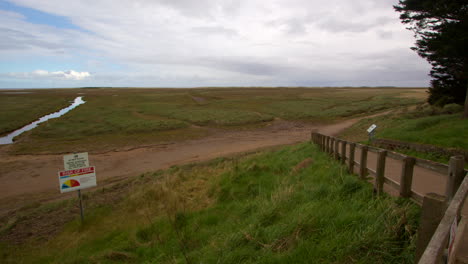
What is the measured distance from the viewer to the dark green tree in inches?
473

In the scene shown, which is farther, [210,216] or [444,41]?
[444,41]

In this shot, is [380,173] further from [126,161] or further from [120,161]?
[120,161]

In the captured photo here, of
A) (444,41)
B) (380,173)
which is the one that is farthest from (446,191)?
(444,41)

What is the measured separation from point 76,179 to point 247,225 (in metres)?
5.51

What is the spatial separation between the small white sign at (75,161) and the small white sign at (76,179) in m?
0.12

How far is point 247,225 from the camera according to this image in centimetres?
451

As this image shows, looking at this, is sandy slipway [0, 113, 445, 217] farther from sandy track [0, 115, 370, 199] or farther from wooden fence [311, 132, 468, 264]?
wooden fence [311, 132, 468, 264]

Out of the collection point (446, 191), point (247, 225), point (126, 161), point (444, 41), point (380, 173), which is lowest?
point (126, 161)

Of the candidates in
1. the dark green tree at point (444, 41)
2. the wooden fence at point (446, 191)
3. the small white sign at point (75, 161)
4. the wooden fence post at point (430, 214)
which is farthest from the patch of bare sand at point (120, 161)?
the wooden fence post at point (430, 214)

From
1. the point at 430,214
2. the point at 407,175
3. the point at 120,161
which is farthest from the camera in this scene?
the point at 120,161

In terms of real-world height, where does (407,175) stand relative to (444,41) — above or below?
below

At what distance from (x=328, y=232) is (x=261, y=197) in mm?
2588

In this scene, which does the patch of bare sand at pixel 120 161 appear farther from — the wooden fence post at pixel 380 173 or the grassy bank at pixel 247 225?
the wooden fence post at pixel 380 173

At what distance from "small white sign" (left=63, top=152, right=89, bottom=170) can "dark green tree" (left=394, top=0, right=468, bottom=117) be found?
15.6 meters
